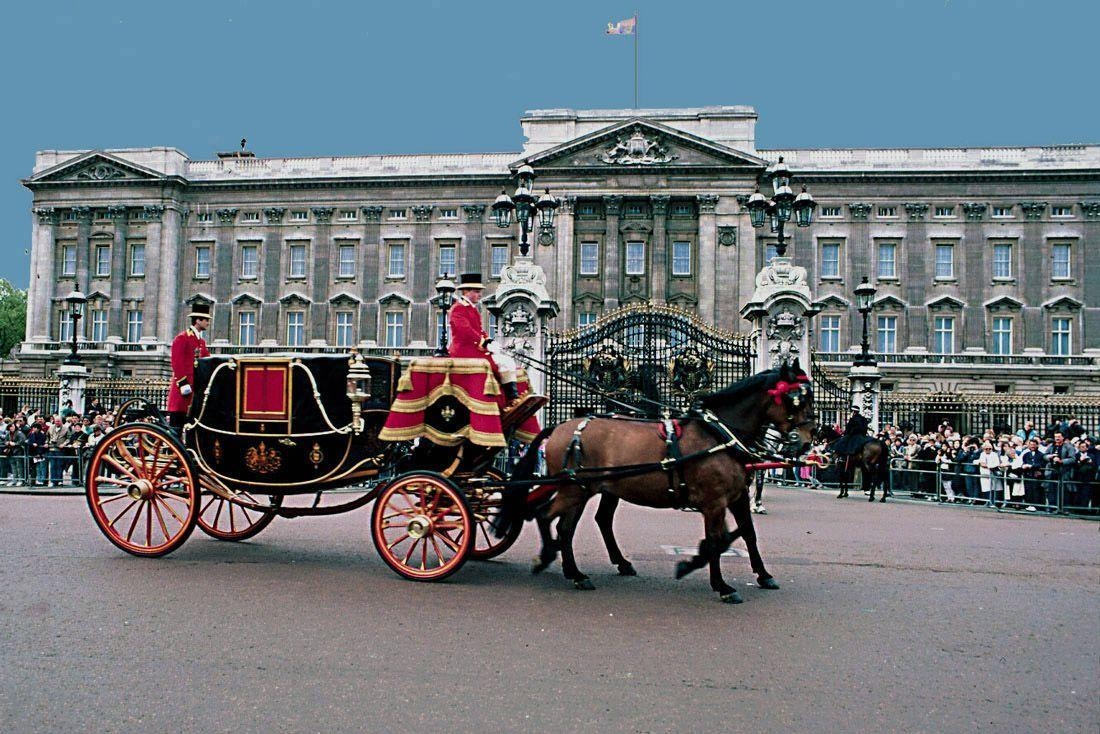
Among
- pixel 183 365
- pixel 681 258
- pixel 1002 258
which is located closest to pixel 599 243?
pixel 681 258

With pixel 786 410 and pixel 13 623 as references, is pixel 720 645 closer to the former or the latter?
pixel 786 410

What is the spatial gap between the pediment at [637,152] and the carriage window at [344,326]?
13.4m

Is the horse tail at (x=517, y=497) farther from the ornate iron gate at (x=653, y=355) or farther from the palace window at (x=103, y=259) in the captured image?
the palace window at (x=103, y=259)

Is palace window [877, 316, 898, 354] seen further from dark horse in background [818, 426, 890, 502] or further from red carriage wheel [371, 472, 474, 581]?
red carriage wheel [371, 472, 474, 581]

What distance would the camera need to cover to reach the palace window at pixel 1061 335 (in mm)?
46062

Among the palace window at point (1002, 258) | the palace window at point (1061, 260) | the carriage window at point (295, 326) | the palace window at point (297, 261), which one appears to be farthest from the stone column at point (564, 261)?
the palace window at point (1061, 260)

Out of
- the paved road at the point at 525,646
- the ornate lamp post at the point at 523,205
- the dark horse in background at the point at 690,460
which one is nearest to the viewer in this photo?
the paved road at the point at 525,646

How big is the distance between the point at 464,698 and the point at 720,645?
1878 millimetres

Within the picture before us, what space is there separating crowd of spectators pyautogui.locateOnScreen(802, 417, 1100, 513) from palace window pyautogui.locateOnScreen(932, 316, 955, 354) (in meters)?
27.3

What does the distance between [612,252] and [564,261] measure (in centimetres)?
268

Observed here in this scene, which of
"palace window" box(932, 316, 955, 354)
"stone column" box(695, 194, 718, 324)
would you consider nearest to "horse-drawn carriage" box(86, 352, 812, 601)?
"stone column" box(695, 194, 718, 324)

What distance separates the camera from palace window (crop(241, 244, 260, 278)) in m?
52.1

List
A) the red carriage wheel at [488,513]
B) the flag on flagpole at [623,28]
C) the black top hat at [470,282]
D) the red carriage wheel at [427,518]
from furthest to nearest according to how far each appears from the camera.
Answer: the flag on flagpole at [623,28] → the black top hat at [470,282] → the red carriage wheel at [488,513] → the red carriage wheel at [427,518]

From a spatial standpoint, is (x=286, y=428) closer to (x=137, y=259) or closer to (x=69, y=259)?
(x=137, y=259)
